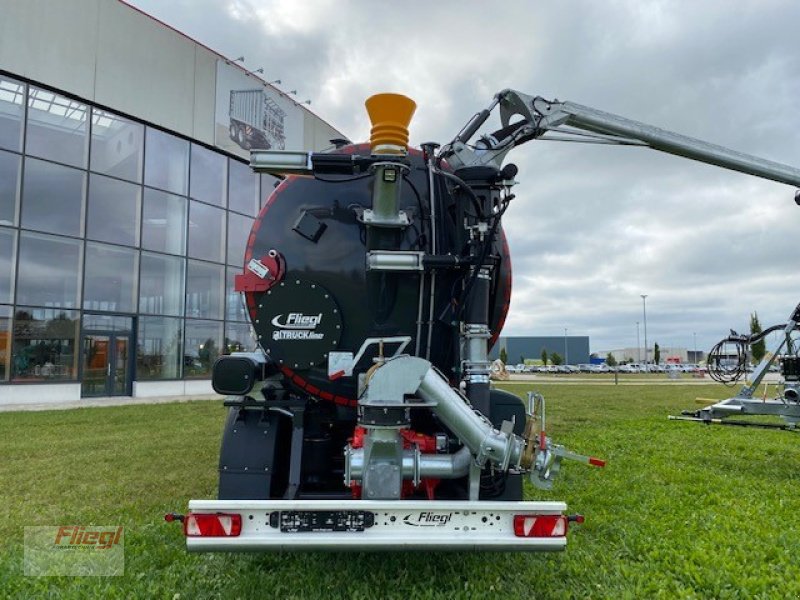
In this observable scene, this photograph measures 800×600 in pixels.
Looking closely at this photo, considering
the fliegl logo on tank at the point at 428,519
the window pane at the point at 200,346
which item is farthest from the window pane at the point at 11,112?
the fliegl logo on tank at the point at 428,519

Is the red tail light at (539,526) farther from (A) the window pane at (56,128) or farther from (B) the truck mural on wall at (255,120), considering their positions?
(B) the truck mural on wall at (255,120)

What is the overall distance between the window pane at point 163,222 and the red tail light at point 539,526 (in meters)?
18.4

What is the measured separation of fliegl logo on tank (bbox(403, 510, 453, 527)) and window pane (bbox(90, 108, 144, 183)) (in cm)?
1811

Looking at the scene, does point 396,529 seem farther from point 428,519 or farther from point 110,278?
point 110,278

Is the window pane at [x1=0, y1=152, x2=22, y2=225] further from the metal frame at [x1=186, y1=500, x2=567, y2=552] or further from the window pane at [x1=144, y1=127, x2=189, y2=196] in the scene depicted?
the metal frame at [x1=186, y1=500, x2=567, y2=552]

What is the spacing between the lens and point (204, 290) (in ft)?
68.0

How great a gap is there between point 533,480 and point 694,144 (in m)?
3.83

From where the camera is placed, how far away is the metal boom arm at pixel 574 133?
12.3 feet

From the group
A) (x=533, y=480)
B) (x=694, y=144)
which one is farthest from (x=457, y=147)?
(x=694, y=144)

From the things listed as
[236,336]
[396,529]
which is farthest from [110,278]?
[396,529]

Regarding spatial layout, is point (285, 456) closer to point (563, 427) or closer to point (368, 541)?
point (368, 541)

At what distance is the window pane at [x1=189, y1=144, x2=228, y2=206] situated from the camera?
2020 cm

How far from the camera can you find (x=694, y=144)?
5188 mm

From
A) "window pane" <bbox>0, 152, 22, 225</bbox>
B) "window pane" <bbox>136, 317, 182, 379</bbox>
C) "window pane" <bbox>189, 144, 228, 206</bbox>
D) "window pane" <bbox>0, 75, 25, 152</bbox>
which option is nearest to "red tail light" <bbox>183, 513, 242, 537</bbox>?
"window pane" <bbox>0, 152, 22, 225</bbox>
